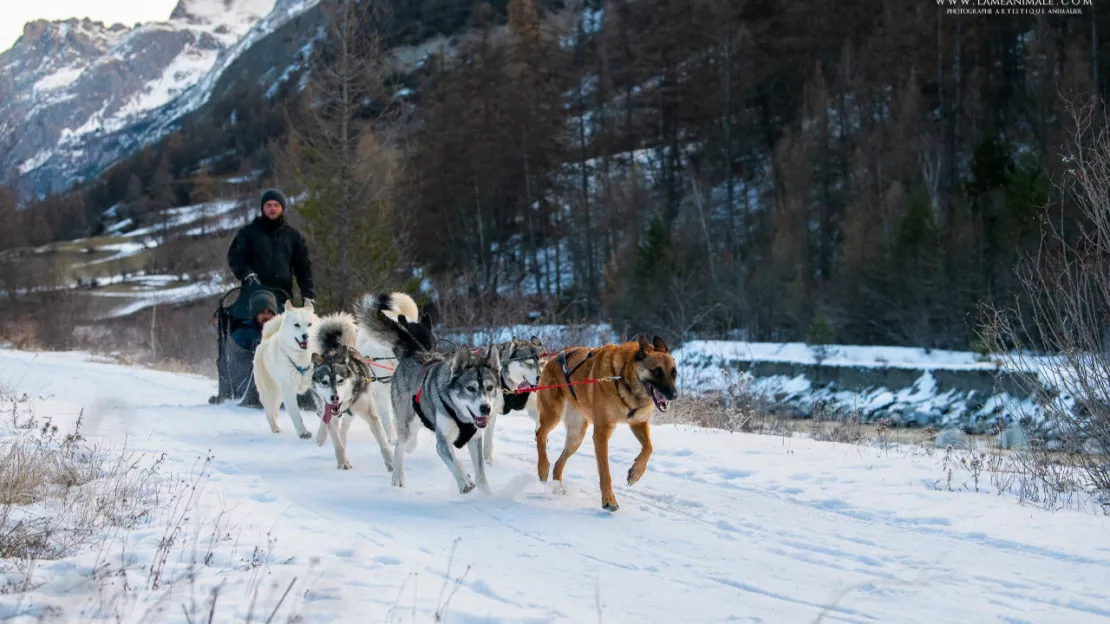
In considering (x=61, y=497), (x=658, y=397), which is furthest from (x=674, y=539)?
(x=61, y=497)

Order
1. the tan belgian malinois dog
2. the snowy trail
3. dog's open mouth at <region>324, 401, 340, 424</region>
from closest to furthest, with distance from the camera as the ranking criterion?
the snowy trail → the tan belgian malinois dog → dog's open mouth at <region>324, 401, 340, 424</region>

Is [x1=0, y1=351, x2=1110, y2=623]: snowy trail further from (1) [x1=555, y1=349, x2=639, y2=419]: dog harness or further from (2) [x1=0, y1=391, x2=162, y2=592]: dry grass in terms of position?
(1) [x1=555, y1=349, x2=639, y2=419]: dog harness

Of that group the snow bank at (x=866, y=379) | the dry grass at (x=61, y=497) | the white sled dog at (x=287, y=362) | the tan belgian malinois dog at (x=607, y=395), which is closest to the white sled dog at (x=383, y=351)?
the white sled dog at (x=287, y=362)

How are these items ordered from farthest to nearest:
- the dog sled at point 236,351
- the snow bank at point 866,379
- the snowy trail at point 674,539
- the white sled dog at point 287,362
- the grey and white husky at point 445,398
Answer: the snow bank at point 866,379 < the dog sled at point 236,351 < the white sled dog at point 287,362 < the grey and white husky at point 445,398 < the snowy trail at point 674,539

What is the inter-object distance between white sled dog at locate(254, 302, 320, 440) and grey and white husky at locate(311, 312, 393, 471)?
62cm

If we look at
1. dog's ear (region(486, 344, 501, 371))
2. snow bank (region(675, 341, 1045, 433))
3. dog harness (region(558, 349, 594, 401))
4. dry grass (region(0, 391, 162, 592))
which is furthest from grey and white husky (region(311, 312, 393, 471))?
snow bank (region(675, 341, 1045, 433))

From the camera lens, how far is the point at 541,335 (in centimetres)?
1702

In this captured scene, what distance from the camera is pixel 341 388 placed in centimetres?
723

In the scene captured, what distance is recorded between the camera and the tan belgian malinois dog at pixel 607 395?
582 centimetres

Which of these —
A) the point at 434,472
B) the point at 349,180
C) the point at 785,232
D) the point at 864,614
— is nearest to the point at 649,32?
the point at 785,232

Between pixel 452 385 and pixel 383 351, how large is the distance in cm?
273

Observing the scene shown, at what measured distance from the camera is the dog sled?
33.3ft

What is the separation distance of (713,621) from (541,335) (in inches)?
518

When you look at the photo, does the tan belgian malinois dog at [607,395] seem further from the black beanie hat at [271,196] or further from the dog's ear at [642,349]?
the black beanie hat at [271,196]
